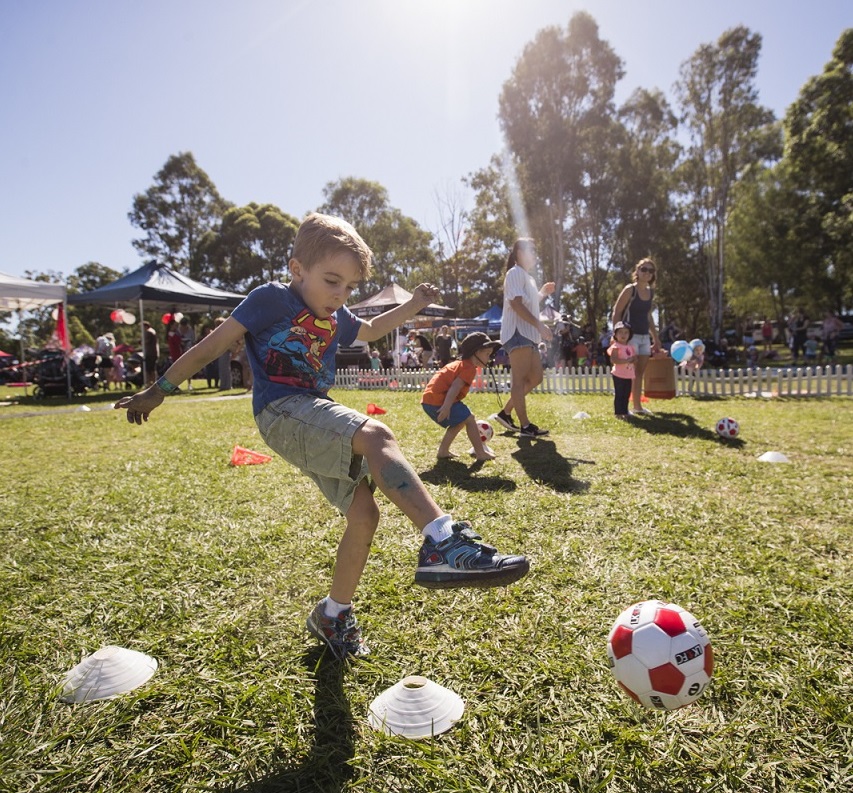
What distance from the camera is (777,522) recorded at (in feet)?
11.2

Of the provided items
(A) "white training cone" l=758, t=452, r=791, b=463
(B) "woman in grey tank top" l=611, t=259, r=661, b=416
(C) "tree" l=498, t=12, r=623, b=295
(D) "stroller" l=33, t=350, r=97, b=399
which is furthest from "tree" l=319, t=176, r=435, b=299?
(A) "white training cone" l=758, t=452, r=791, b=463

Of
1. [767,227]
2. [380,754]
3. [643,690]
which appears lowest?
[380,754]

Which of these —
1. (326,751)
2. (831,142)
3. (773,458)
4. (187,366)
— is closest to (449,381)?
(773,458)

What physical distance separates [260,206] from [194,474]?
42.9 m

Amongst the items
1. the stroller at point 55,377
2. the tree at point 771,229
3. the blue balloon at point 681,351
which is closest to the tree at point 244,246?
the stroller at point 55,377

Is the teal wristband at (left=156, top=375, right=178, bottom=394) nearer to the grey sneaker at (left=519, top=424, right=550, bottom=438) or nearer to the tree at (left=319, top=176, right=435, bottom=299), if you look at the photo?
the grey sneaker at (left=519, top=424, right=550, bottom=438)

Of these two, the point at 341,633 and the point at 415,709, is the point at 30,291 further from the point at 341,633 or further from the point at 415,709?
the point at 415,709

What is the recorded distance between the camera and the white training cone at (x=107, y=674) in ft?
6.17

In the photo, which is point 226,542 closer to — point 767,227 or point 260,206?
point 767,227

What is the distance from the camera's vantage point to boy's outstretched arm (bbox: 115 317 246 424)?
6.52ft

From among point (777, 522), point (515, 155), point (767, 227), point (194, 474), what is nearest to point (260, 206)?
point (515, 155)

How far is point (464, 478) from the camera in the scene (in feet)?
Result: 15.7

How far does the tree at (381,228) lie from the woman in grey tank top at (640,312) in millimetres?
38238

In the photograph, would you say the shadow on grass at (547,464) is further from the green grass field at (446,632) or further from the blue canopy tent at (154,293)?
the blue canopy tent at (154,293)
